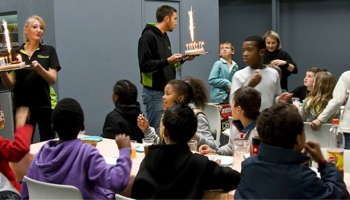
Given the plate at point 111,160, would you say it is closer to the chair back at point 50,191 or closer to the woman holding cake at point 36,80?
the chair back at point 50,191

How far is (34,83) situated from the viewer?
14.5 feet

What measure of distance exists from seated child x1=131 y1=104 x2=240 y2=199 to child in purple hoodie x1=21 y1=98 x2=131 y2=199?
13 cm

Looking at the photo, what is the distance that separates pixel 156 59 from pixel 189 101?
1257 mm

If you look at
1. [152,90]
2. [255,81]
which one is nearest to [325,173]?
[255,81]

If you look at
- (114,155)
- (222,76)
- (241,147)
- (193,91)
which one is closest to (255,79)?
(193,91)

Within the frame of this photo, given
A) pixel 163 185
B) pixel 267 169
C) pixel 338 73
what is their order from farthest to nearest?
pixel 338 73
pixel 163 185
pixel 267 169

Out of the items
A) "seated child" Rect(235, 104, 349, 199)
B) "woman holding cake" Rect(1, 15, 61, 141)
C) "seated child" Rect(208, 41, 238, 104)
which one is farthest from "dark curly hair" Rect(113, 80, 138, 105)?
"seated child" Rect(208, 41, 238, 104)

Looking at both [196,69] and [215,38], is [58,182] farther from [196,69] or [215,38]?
[215,38]

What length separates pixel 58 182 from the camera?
246 cm

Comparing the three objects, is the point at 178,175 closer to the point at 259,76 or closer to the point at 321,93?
the point at 259,76

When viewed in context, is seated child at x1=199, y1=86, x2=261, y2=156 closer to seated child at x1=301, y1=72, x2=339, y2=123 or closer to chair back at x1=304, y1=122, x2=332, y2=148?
chair back at x1=304, y1=122, x2=332, y2=148

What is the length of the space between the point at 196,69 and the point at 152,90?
2708mm

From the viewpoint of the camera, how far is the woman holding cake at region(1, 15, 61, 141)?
173 inches

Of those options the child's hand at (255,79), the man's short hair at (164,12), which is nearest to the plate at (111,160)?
the child's hand at (255,79)
